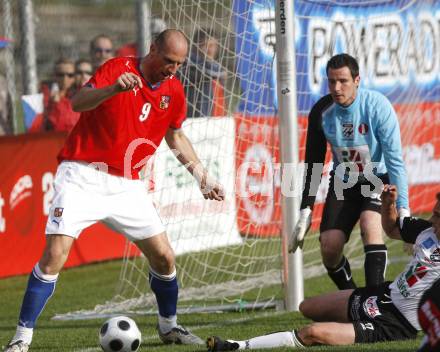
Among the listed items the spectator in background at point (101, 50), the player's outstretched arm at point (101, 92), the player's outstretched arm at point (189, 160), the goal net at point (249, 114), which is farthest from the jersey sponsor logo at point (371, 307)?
the spectator in background at point (101, 50)

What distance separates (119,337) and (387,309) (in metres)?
1.69

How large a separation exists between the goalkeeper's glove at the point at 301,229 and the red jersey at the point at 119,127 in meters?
1.36

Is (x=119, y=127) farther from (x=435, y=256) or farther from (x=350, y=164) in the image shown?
(x=435, y=256)

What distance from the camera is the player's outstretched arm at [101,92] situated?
6.41 metres

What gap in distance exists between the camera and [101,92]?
6.65 m

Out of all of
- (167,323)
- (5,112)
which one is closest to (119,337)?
(167,323)

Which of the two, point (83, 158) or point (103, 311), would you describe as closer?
point (83, 158)

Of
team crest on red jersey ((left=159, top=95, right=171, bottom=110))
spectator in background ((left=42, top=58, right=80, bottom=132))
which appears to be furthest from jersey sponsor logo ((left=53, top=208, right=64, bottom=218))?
spectator in background ((left=42, top=58, right=80, bottom=132))

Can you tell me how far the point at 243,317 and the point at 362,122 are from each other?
193 cm

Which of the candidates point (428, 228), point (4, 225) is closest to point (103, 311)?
point (4, 225)

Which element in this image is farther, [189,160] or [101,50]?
[101,50]

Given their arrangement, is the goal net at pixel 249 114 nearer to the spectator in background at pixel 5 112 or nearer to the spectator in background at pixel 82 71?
the spectator in background at pixel 82 71

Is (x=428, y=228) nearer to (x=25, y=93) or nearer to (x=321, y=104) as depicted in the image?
(x=321, y=104)

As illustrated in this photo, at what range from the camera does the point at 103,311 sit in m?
9.32
